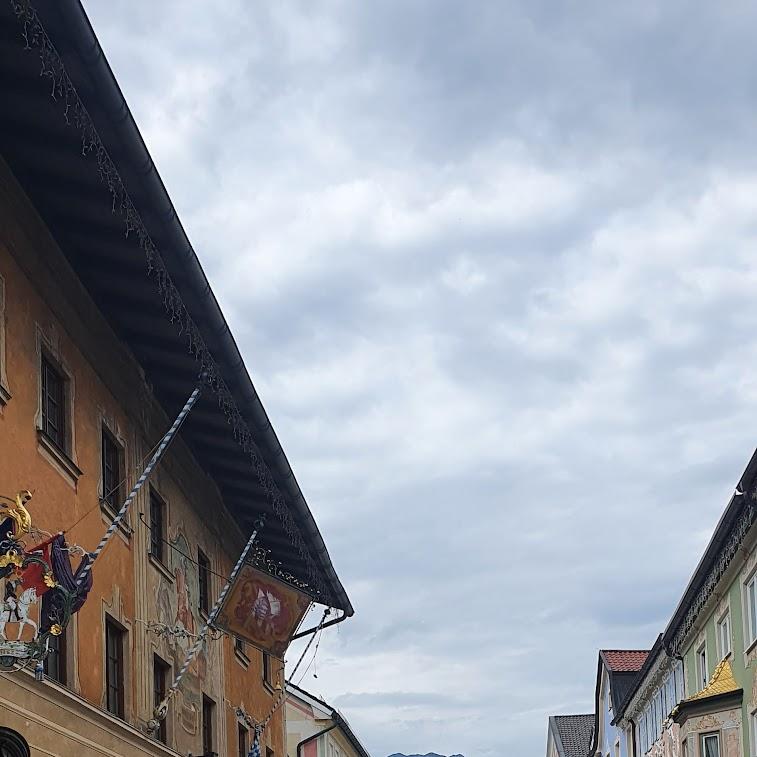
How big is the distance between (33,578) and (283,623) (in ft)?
33.0

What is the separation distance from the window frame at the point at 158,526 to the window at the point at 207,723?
3.51m

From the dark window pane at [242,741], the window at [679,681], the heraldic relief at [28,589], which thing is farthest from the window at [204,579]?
the window at [679,681]

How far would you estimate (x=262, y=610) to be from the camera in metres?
21.7

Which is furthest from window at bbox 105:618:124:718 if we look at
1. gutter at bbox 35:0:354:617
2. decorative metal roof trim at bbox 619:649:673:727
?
decorative metal roof trim at bbox 619:649:673:727

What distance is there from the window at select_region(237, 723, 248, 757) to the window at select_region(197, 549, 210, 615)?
3403 millimetres

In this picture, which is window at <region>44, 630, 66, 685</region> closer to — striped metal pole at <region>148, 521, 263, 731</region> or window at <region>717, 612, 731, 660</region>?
striped metal pole at <region>148, 521, 263, 731</region>

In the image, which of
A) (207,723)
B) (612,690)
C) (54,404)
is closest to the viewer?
(54,404)

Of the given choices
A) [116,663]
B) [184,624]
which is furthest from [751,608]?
[116,663]

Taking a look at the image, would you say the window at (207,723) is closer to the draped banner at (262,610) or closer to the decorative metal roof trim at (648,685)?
the draped banner at (262,610)

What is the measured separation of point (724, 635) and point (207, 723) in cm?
1120

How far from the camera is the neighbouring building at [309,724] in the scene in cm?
5028

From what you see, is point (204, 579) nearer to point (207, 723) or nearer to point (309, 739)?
point (207, 723)

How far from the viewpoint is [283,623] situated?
2222 cm

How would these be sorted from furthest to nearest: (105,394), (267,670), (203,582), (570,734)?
(570,734) < (267,670) < (203,582) < (105,394)
